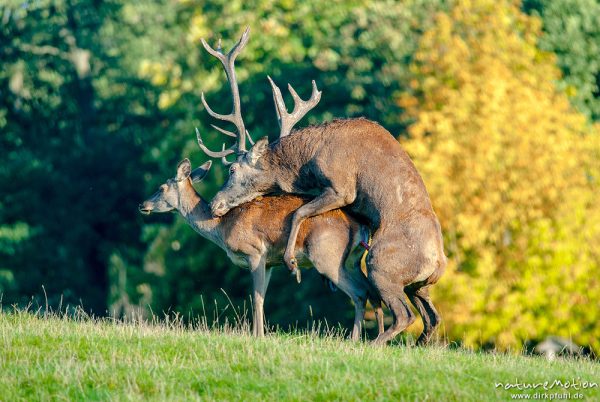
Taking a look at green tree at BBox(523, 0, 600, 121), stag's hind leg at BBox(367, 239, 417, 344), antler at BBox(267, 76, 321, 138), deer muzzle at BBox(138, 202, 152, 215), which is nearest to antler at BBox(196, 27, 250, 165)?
antler at BBox(267, 76, 321, 138)

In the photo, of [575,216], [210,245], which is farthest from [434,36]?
[210,245]

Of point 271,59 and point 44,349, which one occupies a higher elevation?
point 271,59

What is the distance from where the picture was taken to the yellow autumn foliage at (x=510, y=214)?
20469 mm

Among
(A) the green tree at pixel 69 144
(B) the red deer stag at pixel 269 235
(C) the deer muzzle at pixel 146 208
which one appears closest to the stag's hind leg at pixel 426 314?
(B) the red deer stag at pixel 269 235

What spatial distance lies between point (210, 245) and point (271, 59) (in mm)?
4828

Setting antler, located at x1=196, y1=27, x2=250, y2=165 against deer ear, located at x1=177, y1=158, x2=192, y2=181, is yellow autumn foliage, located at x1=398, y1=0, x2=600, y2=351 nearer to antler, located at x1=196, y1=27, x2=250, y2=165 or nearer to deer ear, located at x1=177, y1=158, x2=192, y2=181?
antler, located at x1=196, y1=27, x2=250, y2=165

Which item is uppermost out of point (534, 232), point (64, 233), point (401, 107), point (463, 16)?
point (463, 16)

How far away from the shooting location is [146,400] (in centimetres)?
1027

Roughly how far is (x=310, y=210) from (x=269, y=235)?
0.92 meters

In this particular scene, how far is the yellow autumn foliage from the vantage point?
67.2 ft

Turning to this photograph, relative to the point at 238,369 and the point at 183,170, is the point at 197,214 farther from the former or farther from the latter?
the point at 238,369

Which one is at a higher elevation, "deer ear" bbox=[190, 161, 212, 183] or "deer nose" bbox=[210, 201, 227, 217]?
"deer ear" bbox=[190, 161, 212, 183]

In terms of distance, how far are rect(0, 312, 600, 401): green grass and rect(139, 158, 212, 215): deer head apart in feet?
8.73

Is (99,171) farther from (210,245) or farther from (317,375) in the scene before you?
(317,375)
